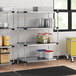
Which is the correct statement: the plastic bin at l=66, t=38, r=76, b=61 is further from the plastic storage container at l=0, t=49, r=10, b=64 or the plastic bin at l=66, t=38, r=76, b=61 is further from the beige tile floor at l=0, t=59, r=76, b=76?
the plastic storage container at l=0, t=49, r=10, b=64

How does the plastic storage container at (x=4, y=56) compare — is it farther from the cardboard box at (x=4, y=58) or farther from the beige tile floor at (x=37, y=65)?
the beige tile floor at (x=37, y=65)

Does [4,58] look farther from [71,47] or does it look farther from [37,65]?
[71,47]

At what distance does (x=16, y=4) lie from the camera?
6.49 m

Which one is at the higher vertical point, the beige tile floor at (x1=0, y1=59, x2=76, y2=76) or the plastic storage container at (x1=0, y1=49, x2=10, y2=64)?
the plastic storage container at (x1=0, y1=49, x2=10, y2=64)

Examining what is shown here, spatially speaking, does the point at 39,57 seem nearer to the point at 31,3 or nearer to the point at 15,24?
the point at 15,24

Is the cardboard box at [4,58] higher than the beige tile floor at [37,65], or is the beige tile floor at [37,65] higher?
the cardboard box at [4,58]

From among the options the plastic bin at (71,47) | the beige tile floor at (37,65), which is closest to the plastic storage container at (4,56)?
the beige tile floor at (37,65)

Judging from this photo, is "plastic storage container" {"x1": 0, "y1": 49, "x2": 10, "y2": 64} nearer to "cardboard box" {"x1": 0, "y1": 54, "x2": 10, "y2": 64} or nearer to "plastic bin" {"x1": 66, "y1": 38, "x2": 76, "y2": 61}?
"cardboard box" {"x1": 0, "y1": 54, "x2": 10, "y2": 64}

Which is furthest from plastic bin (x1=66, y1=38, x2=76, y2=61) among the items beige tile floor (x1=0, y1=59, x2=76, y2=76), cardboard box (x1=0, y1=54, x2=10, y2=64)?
cardboard box (x1=0, y1=54, x2=10, y2=64)

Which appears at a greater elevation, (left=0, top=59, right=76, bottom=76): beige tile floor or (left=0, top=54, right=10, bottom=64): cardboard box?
(left=0, top=54, right=10, bottom=64): cardboard box

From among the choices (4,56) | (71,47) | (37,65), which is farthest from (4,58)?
(71,47)

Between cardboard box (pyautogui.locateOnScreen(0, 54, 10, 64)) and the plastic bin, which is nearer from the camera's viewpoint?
cardboard box (pyautogui.locateOnScreen(0, 54, 10, 64))

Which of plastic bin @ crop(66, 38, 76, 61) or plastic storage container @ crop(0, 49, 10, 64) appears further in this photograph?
plastic bin @ crop(66, 38, 76, 61)

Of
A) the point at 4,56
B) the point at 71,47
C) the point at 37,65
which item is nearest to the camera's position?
the point at 4,56
